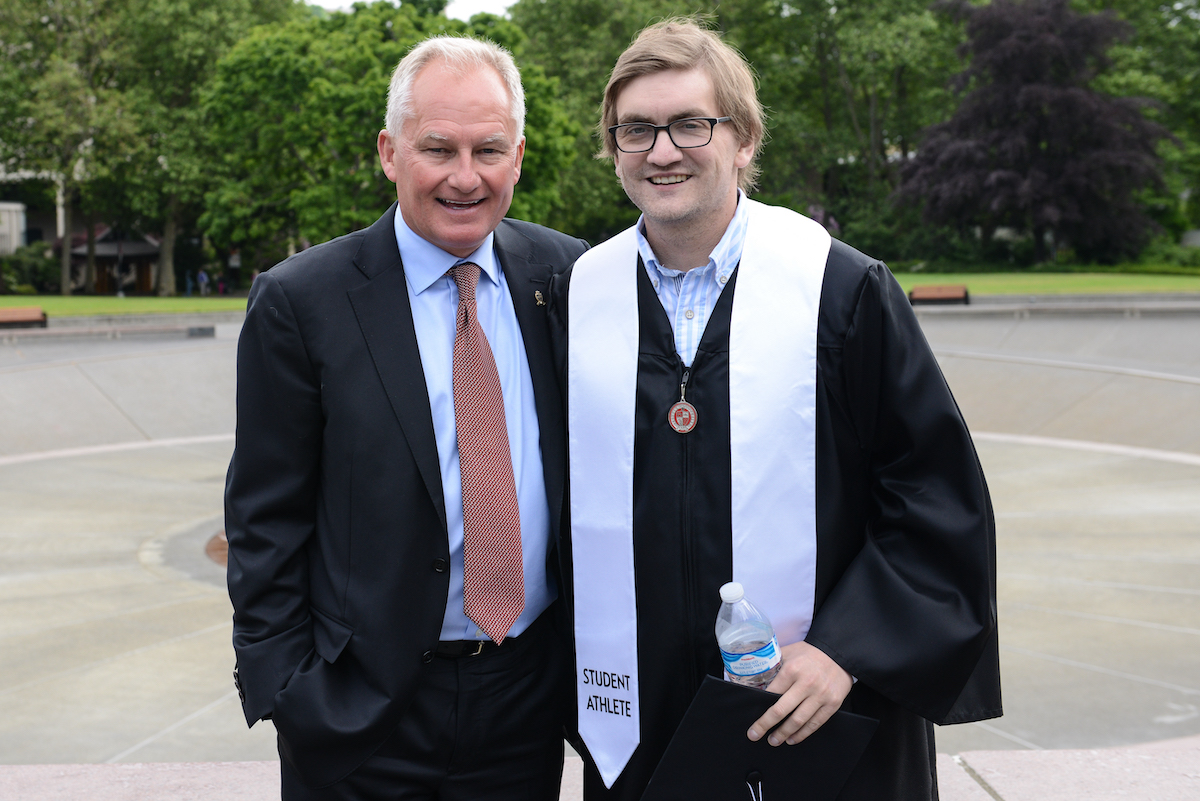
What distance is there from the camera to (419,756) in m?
2.29

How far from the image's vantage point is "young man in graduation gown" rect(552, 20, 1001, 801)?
2104 mm

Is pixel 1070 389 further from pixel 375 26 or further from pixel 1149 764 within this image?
pixel 375 26

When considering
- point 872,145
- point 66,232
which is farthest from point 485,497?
point 872,145

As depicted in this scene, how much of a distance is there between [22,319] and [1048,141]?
1123 inches

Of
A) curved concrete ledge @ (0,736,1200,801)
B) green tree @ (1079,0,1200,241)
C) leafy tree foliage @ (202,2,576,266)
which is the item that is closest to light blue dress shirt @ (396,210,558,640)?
curved concrete ledge @ (0,736,1200,801)

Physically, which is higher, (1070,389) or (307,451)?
(307,451)

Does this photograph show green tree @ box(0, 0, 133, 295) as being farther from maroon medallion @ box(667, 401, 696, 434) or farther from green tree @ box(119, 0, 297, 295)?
maroon medallion @ box(667, 401, 696, 434)

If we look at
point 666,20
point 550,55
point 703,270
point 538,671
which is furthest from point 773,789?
point 550,55

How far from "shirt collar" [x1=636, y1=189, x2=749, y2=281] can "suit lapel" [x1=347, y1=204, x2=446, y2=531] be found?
22.2 inches

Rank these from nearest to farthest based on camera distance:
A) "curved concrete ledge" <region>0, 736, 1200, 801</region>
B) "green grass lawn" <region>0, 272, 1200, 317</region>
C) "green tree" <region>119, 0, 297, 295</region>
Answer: "curved concrete ledge" <region>0, 736, 1200, 801</region> → "green grass lawn" <region>0, 272, 1200, 317</region> → "green tree" <region>119, 0, 297, 295</region>

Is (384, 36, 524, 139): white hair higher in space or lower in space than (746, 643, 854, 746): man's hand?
higher

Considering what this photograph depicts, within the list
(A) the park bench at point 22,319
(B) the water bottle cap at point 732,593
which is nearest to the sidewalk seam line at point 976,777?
(B) the water bottle cap at point 732,593

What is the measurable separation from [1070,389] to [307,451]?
1136cm

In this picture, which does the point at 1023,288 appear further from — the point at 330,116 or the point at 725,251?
the point at 725,251
